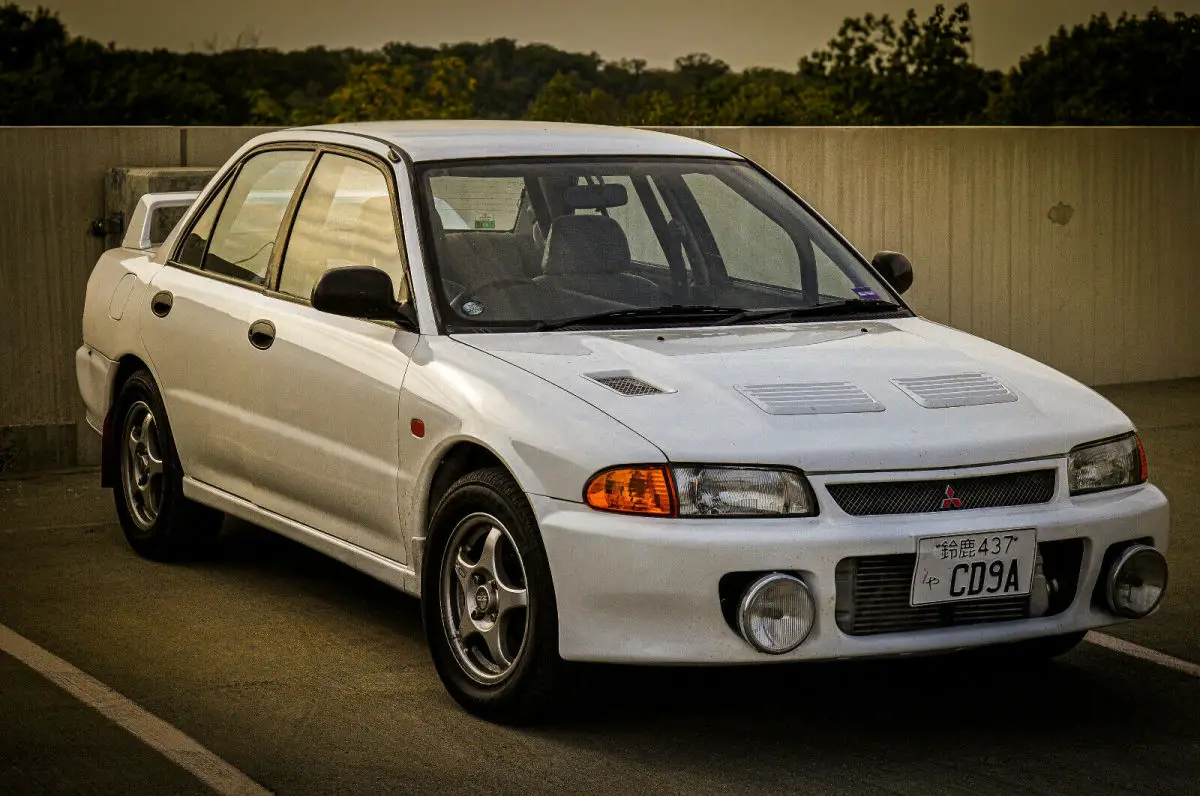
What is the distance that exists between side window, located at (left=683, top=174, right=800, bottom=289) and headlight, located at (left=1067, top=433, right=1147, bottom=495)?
136 centimetres

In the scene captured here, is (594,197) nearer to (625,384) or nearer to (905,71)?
(625,384)

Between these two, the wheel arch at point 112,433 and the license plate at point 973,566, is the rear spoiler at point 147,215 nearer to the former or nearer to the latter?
the wheel arch at point 112,433

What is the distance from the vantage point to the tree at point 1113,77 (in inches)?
2312

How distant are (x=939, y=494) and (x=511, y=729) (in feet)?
4.36

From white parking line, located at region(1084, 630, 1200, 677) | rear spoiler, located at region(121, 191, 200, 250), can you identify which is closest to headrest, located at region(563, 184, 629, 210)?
white parking line, located at region(1084, 630, 1200, 677)

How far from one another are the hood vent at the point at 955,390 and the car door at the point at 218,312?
2.40m

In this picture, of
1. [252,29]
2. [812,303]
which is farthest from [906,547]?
[252,29]

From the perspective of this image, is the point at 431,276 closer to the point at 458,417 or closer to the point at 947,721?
the point at 458,417

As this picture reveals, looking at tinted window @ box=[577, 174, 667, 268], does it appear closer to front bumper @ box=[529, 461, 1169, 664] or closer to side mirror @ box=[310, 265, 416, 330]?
side mirror @ box=[310, 265, 416, 330]

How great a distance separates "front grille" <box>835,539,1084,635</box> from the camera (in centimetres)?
495

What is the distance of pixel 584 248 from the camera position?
20.5ft

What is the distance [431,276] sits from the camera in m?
5.96

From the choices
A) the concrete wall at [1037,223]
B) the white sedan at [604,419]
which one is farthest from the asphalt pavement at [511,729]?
the concrete wall at [1037,223]

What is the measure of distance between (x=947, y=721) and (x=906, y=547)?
30.0 inches
